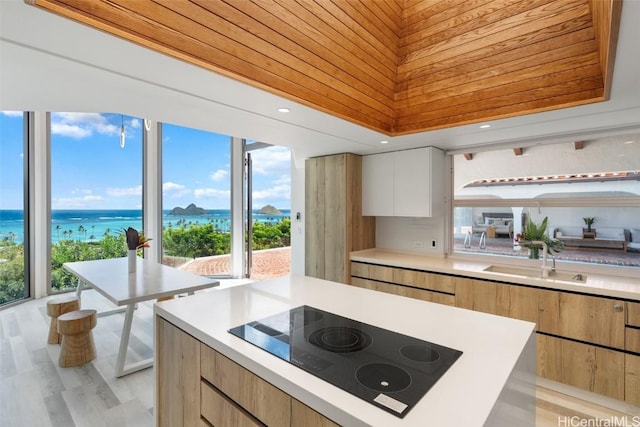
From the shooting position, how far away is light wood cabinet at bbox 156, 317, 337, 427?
1.04 metres

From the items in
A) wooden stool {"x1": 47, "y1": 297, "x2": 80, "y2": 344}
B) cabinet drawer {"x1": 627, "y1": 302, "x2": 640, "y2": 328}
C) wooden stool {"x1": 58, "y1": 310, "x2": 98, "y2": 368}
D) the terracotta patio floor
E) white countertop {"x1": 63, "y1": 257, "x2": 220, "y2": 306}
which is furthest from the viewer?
the terracotta patio floor

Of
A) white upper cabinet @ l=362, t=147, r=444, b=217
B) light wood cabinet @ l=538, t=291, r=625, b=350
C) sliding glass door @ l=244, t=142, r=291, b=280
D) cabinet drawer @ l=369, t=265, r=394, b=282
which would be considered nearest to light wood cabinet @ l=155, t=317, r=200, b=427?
cabinet drawer @ l=369, t=265, r=394, b=282

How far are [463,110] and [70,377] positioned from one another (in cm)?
405

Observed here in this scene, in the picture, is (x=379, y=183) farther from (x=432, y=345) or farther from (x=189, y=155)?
(x=189, y=155)

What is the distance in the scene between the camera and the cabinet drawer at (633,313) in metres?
2.16

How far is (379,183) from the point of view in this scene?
12.7ft

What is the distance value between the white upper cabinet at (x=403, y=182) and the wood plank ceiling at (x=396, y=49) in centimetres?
71

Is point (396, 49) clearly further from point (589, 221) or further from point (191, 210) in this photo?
point (191, 210)

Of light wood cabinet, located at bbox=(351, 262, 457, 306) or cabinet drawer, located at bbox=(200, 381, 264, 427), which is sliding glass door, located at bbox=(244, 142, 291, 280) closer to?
light wood cabinet, located at bbox=(351, 262, 457, 306)

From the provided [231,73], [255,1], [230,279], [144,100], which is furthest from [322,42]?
[230,279]

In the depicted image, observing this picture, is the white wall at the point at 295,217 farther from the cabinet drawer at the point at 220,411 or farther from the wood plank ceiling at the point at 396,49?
the cabinet drawer at the point at 220,411

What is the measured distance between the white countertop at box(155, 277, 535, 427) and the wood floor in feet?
3.97

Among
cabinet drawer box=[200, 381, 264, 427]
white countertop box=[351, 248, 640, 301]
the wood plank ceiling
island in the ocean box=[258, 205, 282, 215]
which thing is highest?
the wood plank ceiling

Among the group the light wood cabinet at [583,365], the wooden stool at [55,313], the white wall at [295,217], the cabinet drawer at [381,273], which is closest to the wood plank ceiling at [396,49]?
the cabinet drawer at [381,273]
